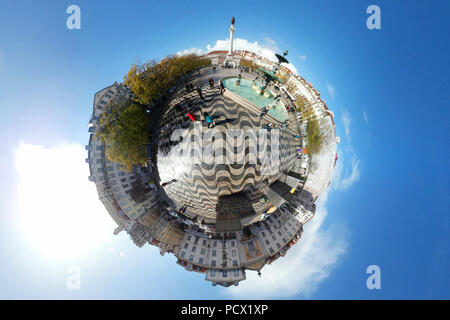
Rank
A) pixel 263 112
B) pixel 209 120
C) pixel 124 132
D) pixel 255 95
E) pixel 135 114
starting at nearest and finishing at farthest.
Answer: pixel 209 120
pixel 124 132
pixel 135 114
pixel 263 112
pixel 255 95

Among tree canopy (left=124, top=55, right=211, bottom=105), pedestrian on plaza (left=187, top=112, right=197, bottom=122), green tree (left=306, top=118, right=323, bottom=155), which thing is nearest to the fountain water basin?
green tree (left=306, top=118, right=323, bottom=155)

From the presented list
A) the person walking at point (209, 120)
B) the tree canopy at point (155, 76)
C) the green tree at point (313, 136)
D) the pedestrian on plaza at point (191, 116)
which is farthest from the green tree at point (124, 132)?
the green tree at point (313, 136)

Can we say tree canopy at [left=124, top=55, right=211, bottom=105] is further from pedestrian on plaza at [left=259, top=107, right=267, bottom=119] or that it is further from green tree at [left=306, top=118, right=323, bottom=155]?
green tree at [left=306, top=118, right=323, bottom=155]

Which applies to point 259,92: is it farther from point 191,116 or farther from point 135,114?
point 135,114

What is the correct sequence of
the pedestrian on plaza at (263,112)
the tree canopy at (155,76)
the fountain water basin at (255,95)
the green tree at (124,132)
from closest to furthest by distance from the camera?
the green tree at (124,132), the tree canopy at (155,76), the pedestrian on plaza at (263,112), the fountain water basin at (255,95)

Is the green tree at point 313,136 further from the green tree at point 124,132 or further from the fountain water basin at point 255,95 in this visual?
the green tree at point 124,132

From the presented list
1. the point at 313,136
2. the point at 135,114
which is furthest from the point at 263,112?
the point at 135,114
